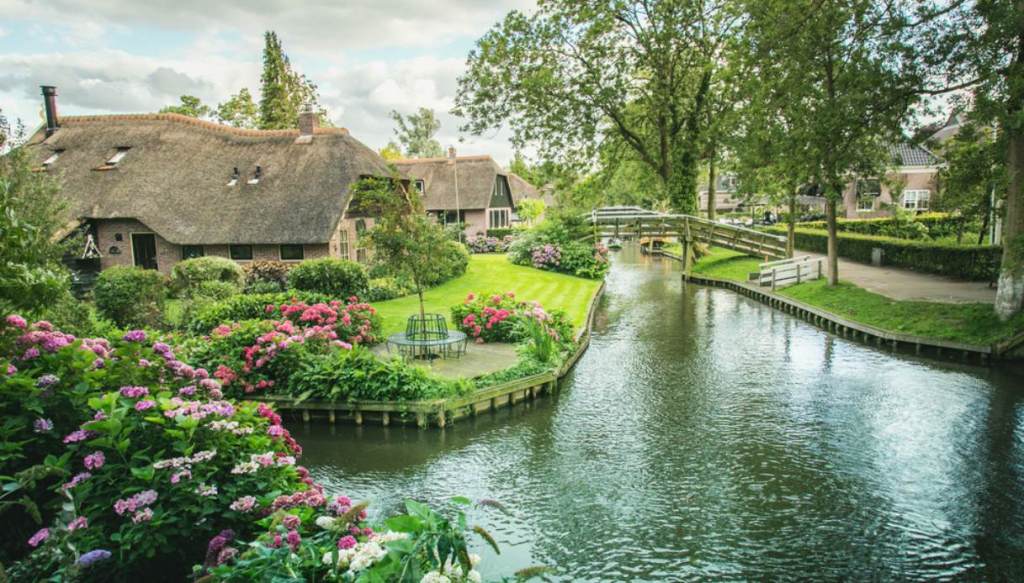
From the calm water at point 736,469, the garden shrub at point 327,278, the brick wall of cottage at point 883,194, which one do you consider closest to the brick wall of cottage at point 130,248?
the garden shrub at point 327,278

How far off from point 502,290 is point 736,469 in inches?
652

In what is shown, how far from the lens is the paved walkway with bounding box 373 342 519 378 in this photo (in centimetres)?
1418

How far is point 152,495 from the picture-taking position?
439cm

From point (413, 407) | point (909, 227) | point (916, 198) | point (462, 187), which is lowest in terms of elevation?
point (413, 407)

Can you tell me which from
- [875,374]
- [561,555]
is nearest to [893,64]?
[875,374]

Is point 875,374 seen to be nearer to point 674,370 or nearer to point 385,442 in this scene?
point 674,370

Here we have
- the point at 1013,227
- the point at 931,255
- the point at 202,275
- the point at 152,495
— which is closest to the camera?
the point at 152,495

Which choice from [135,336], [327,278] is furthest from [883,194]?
[135,336]

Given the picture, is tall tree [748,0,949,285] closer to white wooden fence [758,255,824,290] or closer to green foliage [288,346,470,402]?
white wooden fence [758,255,824,290]

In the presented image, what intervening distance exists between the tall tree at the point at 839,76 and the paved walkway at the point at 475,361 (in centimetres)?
1143

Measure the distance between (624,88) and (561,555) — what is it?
27.2 meters

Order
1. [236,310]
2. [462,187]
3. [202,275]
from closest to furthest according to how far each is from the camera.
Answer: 1. [236,310]
2. [202,275]
3. [462,187]

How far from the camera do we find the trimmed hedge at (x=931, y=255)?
75.6 ft

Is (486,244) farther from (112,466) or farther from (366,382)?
(112,466)
